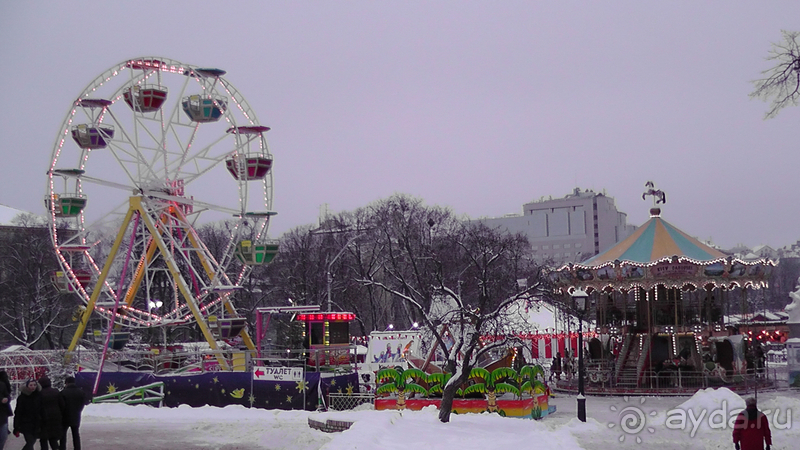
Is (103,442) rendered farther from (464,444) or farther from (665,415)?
Answer: (665,415)

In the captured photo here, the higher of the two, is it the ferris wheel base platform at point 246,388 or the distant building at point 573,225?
the distant building at point 573,225

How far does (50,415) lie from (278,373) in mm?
11779

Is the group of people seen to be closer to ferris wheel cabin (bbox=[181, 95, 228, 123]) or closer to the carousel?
ferris wheel cabin (bbox=[181, 95, 228, 123])

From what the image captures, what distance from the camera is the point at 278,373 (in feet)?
85.2

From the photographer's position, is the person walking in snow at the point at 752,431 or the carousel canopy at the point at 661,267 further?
the carousel canopy at the point at 661,267

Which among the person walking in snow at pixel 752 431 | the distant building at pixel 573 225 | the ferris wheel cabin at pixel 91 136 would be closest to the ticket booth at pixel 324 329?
the ferris wheel cabin at pixel 91 136

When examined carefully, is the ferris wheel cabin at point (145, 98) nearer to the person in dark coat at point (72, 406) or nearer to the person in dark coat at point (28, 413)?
the person in dark coat at point (72, 406)

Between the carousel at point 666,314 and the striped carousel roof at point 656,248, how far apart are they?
4 centimetres

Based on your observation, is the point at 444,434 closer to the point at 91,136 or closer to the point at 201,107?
the point at 201,107

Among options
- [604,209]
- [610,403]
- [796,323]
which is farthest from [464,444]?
[604,209]

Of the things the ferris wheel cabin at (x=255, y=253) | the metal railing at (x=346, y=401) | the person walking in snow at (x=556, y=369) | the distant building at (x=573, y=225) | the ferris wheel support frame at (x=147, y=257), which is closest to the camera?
the metal railing at (x=346, y=401)

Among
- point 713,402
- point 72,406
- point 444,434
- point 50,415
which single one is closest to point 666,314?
point 713,402

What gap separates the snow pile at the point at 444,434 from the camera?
627 inches

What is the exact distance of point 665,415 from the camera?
77.9 feet
